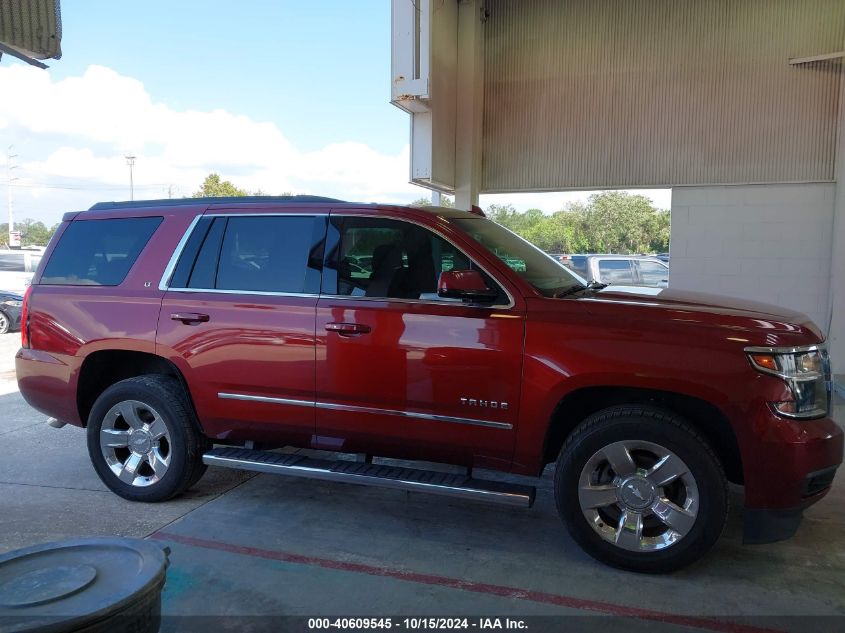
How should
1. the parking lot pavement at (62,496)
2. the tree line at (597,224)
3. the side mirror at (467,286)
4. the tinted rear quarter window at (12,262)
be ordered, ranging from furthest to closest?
the tinted rear quarter window at (12,262) → the tree line at (597,224) → the parking lot pavement at (62,496) → the side mirror at (467,286)

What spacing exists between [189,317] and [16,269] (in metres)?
30.4

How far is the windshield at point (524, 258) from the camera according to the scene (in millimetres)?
4217

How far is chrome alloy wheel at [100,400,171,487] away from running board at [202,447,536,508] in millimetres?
358

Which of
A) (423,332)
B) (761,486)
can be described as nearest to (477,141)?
(423,332)

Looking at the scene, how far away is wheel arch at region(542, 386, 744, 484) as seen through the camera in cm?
376

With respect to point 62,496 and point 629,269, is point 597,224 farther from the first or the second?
point 62,496

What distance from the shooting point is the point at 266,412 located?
14.7 feet

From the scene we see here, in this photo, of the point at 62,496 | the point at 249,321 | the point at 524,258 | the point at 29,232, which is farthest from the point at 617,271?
the point at 29,232

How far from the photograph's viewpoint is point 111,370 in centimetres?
507

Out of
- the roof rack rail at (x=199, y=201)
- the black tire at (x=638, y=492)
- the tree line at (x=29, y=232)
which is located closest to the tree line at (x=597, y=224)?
the roof rack rail at (x=199, y=201)

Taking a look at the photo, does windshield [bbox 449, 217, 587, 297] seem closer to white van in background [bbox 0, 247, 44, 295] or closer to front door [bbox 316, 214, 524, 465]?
front door [bbox 316, 214, 524, 465]

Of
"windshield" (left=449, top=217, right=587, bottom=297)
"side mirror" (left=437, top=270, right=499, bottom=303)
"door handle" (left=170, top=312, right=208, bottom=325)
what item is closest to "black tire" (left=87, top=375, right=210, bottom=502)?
"door handle" (left=170, top=312, right=208, bottom=325)

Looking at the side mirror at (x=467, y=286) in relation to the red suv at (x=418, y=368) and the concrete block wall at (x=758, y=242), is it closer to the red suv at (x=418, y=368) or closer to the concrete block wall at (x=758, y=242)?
the red suv at (x=418, y=368)

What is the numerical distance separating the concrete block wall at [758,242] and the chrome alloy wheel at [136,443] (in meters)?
7.97
